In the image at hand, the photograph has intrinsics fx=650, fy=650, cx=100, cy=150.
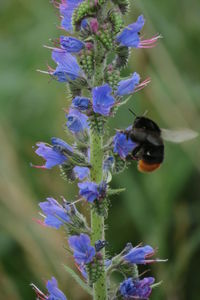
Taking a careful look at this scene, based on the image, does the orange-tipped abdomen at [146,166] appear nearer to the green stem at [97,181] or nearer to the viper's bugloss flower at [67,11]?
the green stem at [97,181]

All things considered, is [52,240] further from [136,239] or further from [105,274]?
[105,274]

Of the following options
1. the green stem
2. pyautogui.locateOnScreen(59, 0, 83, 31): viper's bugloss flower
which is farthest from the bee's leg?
pyautogui.locateOnScreen(59, 0, 83, 31): viper's bugloss flower

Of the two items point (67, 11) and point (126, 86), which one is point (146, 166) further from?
point (67, 11)

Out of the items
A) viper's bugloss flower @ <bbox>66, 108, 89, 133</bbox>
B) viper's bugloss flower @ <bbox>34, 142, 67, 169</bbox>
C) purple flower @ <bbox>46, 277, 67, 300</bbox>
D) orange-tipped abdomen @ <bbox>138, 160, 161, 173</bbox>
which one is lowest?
purple flower @ <bbox>46, 277, 67, 300</bbox>

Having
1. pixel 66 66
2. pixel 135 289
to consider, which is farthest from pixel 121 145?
pixel 135 289

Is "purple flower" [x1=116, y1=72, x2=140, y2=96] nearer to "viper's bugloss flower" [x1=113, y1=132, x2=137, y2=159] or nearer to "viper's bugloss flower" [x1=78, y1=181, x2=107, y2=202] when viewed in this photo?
"viper's bugloss flower" [x1=113, y1=132, x2=137, y2=159]

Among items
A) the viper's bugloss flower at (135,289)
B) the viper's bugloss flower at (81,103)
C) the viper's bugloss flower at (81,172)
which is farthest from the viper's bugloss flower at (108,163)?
the viper's bugloss flower at (135,289)
